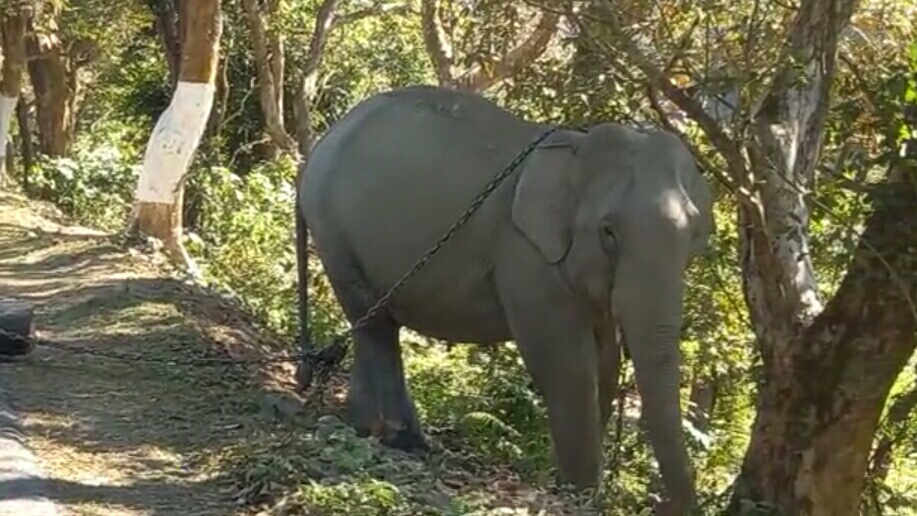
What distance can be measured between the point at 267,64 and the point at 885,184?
14.1 m

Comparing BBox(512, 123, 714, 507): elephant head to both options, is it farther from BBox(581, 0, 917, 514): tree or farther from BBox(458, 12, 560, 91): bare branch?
BBox(458, 12, 560, 91): bare branch

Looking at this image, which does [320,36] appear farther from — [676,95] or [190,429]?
[676,95]

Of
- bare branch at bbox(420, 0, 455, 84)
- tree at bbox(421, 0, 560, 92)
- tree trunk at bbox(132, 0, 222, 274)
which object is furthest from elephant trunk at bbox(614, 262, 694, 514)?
tree trunk at bbox(132, 0, 222, 274)

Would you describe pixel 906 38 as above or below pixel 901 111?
above

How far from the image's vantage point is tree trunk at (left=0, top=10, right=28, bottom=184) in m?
22.0

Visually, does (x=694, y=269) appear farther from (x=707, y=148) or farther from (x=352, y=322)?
(x=352, y=322)

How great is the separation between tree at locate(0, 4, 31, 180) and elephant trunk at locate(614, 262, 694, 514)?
1628 cm

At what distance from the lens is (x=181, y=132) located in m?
15.0

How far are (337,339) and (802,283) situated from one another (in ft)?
9.65

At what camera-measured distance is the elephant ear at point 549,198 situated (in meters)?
7.45

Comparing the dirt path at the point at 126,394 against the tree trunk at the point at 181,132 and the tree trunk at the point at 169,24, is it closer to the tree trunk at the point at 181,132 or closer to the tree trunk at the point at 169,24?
→ the tree trunk at the point at 181,132

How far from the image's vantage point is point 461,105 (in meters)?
8.41

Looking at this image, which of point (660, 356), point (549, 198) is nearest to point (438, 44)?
point (549, 198)

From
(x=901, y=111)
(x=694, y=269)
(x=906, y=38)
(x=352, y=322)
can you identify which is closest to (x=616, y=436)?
(x=694, y=269)
